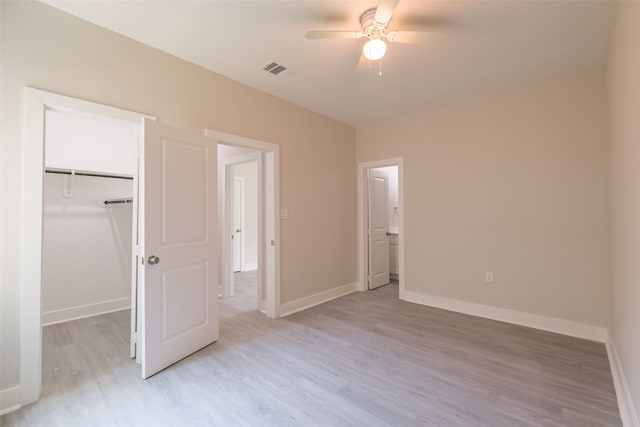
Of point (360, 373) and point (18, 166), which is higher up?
point (18, 166)

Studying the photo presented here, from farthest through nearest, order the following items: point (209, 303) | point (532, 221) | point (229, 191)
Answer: point (229, 191) → point (532, 221) → point (209, 303)

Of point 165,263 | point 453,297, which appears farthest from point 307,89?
point 453,297

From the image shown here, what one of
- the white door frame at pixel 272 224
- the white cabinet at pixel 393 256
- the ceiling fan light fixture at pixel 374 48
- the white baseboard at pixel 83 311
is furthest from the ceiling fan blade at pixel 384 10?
the white baseboard at pixel 83 311

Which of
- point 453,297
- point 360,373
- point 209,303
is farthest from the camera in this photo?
point 453,297

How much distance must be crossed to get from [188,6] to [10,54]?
1.16 m

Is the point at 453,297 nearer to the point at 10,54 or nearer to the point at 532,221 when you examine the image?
the point at 532,221

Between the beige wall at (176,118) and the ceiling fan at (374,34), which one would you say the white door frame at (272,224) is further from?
the ceiling fan at (374,34)

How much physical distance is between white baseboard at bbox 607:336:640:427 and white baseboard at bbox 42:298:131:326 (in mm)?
4853

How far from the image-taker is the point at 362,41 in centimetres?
237

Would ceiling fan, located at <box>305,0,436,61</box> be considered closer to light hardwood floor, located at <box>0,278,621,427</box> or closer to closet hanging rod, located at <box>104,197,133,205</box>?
light hardwood floor, located at <box>0,278,621,427</box>

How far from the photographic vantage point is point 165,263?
7.61 feet

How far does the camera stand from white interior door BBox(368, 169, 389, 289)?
481 centimetres

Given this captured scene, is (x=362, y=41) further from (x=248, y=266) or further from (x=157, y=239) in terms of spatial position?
(x=248, y=266)

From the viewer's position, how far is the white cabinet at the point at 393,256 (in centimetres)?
545
